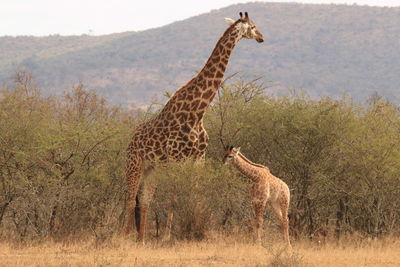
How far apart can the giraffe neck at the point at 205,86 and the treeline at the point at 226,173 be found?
1.06m

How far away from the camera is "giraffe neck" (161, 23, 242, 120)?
542 inches

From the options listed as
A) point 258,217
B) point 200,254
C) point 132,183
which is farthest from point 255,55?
point 200,254

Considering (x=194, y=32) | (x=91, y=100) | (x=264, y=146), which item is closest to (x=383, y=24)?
(x=194, y=32)

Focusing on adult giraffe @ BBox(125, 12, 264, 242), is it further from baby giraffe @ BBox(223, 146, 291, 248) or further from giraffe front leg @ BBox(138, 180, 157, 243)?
baby giraffe @ BBox(223, 146, 291, 248)

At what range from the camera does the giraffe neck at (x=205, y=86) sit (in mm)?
13758

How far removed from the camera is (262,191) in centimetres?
1325

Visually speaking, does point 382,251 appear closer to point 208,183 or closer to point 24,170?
point 208,183

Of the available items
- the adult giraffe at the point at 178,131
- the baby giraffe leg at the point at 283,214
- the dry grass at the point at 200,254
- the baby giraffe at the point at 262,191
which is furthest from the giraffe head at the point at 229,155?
the dry grass at the point at 200,254

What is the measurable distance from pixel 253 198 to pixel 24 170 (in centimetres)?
465

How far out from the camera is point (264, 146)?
16.2 m

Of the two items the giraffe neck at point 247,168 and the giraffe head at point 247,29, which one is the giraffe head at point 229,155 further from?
the giraffe head at point 247,29

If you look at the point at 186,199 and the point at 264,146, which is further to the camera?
the point at 264,146

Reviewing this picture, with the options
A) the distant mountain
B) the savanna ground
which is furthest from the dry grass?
the distant mountain

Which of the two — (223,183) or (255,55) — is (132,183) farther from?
(255,55)
